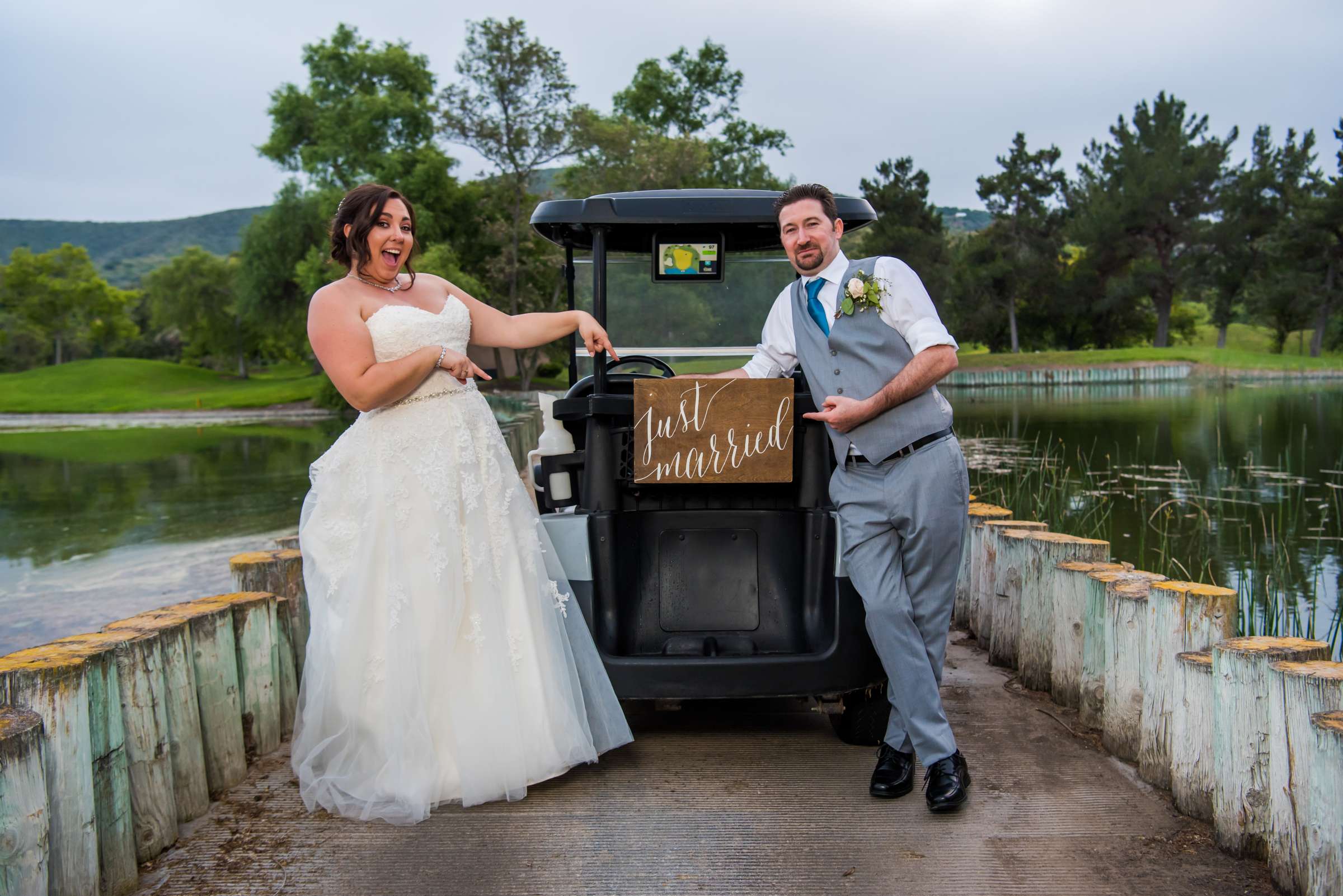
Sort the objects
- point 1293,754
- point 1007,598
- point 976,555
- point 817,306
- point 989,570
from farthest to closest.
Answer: point 976,555
point 989,570
point 1007,598
point 817,306
point 1293,754

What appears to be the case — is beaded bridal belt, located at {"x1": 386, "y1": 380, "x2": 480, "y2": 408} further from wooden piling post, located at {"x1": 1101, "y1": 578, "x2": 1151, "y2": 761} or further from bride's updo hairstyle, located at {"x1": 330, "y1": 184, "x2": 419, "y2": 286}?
wooden piling post, located at {"x1": 1101, "y1": 578, "x2": 1151, "y2": 761}

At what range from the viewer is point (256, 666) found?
370 cm

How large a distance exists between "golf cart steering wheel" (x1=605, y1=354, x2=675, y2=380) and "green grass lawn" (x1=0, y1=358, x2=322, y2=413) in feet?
153

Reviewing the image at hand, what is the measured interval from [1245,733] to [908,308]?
1553 mm

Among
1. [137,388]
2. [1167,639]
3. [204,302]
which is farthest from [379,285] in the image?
[204,302]

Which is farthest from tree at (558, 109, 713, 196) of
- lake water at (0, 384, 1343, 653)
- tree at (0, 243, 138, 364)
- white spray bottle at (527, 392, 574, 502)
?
tree at (0, 243, 138, 364)

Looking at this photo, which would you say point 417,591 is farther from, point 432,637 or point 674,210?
point 674,210

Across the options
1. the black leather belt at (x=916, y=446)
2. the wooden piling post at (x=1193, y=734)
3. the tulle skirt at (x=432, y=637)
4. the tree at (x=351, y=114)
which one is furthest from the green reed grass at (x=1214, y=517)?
the tree at (x=351, y=114)

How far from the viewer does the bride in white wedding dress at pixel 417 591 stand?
11.0 feet

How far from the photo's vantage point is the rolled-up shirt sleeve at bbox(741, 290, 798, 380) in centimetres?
376

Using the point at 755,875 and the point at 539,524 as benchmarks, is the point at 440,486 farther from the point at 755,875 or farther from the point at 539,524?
the point at 755,875

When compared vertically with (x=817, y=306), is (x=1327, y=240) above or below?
above

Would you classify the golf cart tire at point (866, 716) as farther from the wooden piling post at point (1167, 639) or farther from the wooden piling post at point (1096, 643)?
the wooden piling post at point (1167, 639)

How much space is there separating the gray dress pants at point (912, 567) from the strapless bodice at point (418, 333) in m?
1.49
